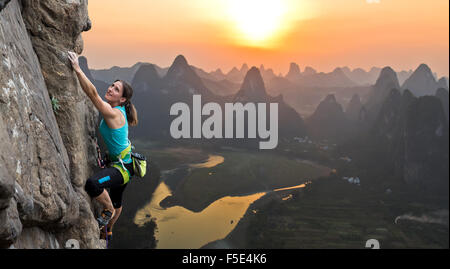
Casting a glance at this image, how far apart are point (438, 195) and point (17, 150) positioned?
9516cm

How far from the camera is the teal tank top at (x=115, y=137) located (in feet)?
13.1

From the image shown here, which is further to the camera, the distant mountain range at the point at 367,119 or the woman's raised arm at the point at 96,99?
the distant mountain range at the point at 367,119

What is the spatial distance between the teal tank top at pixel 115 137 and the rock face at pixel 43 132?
0.59m

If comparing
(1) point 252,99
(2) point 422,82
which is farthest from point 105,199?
(2) point 422,82

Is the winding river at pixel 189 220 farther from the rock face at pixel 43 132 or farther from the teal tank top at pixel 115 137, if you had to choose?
the teal tank top at pixel 115 137

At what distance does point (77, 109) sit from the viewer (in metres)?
4.72

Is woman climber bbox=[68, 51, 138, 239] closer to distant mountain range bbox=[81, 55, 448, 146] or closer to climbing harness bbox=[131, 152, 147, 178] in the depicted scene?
climbing harness bbox=[131, 152, 147, 178]

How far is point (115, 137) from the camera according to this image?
4027 millimetres

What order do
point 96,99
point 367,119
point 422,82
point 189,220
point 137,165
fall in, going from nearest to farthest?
point 96,99
point 137,165
point 189,220
point 367,119
point 422,82

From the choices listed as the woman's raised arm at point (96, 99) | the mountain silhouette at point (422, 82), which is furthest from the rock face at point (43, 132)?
the mountain silhouette at point (422, 82)

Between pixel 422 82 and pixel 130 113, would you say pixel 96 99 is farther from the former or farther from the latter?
pixel 422 82

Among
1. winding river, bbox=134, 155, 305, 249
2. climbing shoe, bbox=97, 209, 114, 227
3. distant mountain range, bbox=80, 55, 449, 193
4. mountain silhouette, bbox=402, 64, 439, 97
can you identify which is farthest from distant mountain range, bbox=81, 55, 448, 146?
climbing shoe, bbox=97, 209, 114, 227

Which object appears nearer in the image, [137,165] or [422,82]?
[137,165]

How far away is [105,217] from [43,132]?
1.73m
